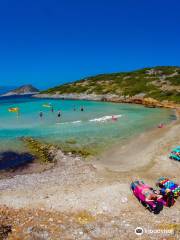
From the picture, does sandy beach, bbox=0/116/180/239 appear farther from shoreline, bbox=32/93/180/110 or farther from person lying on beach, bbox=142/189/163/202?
shoreline, bbox=32/93/180/110

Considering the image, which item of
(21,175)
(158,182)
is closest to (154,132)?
(158,182)

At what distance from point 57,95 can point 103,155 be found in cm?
10685

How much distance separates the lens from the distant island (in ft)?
309

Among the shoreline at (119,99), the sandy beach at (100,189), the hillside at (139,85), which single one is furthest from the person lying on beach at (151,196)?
the hillside at (139,85)

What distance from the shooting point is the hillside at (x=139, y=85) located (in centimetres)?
9486

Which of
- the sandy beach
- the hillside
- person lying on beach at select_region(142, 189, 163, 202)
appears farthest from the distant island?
person lying on beach at select_region(142, 189, 163, 202)

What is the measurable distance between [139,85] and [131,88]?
17.0ft

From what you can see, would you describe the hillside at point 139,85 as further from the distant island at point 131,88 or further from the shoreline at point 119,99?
the shoreline at point 119,99

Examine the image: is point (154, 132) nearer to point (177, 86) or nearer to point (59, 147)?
point (59, 147)

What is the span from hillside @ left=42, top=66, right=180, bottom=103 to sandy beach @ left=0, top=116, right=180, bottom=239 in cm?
5575

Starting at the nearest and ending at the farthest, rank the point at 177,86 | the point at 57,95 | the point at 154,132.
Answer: the point at 154,132 → the point at 177,86 → the point at 57,95

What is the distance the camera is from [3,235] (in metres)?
15.1

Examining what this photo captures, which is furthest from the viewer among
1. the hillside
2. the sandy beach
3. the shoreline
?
the hillside

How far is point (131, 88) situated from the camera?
110m
